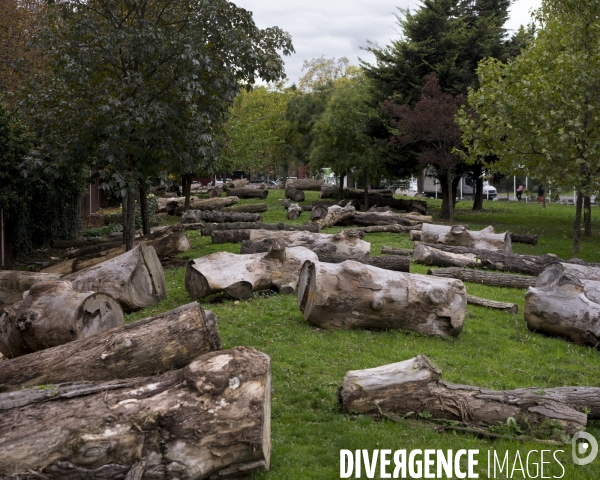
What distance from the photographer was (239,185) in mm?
42125

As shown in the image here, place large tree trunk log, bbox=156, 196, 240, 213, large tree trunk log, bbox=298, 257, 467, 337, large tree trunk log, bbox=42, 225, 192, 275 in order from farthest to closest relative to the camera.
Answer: large tree trunk log, bbox=156, 196, 240, 213
large tree trunk log, bbox=42, 225, 192, 275
large tree trunk log, bbox=298, 257, 467, 337

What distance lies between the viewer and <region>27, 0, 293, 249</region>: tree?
13.4 metres

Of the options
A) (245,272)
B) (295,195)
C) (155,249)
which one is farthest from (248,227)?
(295,195)

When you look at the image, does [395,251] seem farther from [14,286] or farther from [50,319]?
[50,319]

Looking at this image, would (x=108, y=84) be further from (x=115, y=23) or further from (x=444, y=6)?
(x=444, y=6)

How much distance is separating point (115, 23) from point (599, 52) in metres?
12.9

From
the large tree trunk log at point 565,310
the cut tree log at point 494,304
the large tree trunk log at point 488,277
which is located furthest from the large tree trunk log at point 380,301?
the large tree trunk log at point 488,277

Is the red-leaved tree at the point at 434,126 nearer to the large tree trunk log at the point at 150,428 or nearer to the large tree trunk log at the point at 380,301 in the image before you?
the large tree trunk log at the point at 380,301

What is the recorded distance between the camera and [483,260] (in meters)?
14.7

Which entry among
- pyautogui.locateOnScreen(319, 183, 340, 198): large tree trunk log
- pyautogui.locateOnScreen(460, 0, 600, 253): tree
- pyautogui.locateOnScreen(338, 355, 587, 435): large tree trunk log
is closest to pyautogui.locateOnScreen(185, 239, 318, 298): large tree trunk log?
pyautogui.locateOnScreen(338, 355, 587, 435): large tree trunk log

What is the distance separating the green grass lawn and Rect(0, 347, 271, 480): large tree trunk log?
18.5 inches

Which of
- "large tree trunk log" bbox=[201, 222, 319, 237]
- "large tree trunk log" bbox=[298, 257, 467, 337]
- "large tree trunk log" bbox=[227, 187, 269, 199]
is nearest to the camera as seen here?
"large tree trunk log" bbox=[298, 257, 467, 337]

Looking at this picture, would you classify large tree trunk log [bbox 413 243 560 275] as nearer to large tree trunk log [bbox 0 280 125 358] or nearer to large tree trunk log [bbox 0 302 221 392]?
large tree trunk log [bbox 0 280 125 358]

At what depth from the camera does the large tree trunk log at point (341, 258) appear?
11.7m
